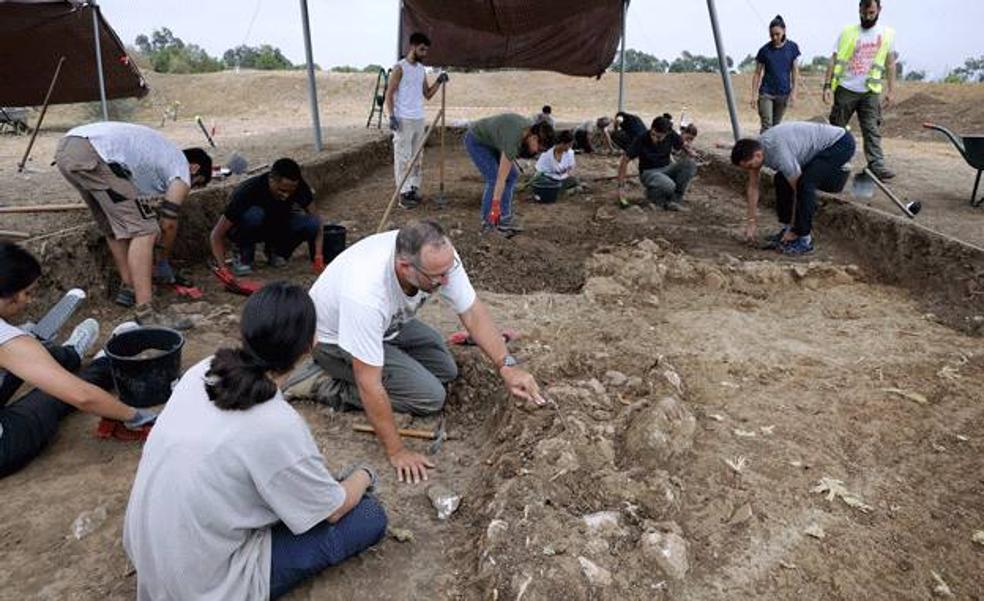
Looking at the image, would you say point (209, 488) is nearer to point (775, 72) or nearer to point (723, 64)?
point (723, 64)

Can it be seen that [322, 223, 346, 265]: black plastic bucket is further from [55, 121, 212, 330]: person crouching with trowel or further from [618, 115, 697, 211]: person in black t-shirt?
[618, 115, 697, 211]: person in black t-shirt

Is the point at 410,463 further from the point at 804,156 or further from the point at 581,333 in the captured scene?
the point at 804,156

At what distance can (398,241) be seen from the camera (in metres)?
2.59

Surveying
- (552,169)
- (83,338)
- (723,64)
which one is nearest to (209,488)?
(83,338)

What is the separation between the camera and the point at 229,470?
1682 mm

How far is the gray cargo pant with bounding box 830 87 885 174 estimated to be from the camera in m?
6.45

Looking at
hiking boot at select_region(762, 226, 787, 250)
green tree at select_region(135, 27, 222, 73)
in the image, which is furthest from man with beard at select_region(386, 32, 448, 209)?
green tree at select_region(135, 27, 222, 73)

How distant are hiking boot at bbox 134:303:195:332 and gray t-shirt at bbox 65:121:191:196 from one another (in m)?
0.72

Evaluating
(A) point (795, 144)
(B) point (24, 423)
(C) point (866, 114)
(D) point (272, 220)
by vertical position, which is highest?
(C) point (866, 114)

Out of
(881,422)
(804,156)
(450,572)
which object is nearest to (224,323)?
(450,572)

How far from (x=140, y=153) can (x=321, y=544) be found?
9.73 ft

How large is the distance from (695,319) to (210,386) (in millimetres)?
3381

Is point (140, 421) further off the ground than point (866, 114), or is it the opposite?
point (866, 114)

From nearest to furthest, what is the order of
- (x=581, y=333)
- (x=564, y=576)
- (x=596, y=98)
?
(x=564, y=576) < (x=581, y=333) < (x=596, y=98)
